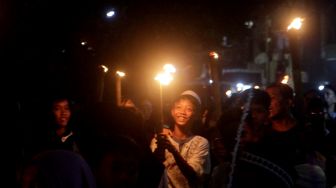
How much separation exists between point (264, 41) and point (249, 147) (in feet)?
126

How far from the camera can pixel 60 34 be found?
7.96m

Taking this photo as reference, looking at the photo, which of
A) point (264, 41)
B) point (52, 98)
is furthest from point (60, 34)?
point (264, 41)

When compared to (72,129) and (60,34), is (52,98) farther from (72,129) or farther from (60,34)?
(60,34)

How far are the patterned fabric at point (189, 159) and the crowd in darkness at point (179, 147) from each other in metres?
0.01

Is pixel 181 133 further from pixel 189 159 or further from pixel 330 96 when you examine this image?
pixel 330 96

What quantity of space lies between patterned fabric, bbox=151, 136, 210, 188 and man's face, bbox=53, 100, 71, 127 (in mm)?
1428

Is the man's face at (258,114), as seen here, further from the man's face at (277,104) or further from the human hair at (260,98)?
the man's face at (277,104)

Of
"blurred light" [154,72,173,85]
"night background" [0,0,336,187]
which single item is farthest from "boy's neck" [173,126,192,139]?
"blurred light" [154,72,173,85]

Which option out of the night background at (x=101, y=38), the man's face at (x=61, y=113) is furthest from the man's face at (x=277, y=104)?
the night background at (x=101, y=38)

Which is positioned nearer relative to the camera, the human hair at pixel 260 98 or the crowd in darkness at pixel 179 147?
the crowd in darkness at pixel 179 147

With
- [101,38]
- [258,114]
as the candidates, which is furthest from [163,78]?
[101,38]

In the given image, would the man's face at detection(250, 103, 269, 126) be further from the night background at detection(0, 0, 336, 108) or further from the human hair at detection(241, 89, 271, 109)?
the night background at detection(0, 0, 336, 108)

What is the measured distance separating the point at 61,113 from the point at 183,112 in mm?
1530

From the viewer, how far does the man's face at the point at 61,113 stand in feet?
19.2
